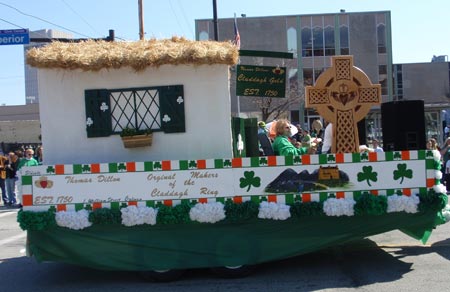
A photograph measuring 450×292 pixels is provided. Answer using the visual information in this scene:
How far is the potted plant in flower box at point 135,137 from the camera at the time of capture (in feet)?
20.5

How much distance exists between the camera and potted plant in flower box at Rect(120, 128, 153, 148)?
626cm

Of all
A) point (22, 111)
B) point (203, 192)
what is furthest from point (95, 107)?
point (22, 111)

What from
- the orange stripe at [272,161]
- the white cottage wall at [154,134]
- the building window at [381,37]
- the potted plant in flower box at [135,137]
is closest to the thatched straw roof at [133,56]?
the white cottage wall at [154,134]

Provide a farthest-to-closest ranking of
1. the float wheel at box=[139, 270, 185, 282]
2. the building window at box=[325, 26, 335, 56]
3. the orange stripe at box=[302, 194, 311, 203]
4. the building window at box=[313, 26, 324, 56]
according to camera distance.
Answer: the building window at box=[325, 26, 335, 56], the building window at box=[313, 26, 324, 56], the float wheel at box=[139, 270, 185, 282], the orange stripe at box=[302, 194, 311, 203]

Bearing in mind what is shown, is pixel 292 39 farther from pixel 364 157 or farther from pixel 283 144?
pixel 364 157

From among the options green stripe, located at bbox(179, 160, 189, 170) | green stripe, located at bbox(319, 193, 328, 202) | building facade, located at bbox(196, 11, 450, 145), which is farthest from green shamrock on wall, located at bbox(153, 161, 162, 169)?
building facade, located at bbox(196, 11, 450, 145)

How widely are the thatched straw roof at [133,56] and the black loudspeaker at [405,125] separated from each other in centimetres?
243

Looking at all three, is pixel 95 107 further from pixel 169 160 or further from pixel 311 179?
pixel 311 179

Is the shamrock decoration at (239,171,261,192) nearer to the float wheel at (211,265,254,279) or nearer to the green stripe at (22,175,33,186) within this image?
the float wheel at (211,265,254,279)

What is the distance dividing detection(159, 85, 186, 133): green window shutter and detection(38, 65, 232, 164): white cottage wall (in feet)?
0.21

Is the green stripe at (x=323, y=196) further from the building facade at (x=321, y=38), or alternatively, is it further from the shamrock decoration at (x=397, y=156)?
the building facade at (x=321, y=38)

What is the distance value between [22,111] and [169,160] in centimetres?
5934

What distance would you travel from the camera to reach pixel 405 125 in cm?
697

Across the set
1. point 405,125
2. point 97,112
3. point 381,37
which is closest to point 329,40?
point 381,37
